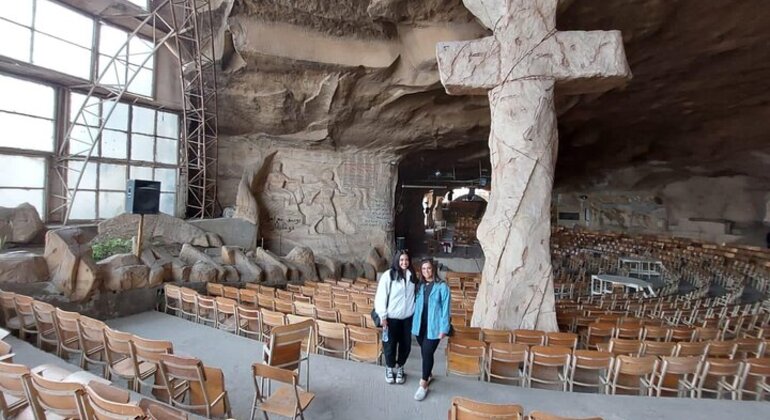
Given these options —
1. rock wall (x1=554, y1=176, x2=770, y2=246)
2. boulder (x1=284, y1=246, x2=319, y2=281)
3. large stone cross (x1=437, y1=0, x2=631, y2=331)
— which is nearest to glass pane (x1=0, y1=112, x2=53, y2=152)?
boulder (x1=284, y1=246, x2=319, y2=281)

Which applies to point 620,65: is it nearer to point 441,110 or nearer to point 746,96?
point 441,110

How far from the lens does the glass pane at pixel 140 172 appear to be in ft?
41.1

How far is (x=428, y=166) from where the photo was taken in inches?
780

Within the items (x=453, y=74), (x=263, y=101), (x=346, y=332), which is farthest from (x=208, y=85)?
(x=346, y=332)

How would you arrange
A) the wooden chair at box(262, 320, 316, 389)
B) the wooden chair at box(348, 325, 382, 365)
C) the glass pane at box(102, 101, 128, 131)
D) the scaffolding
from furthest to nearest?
the glass pane at box(102, 101, 128, 131)
the scaffolding
the wooden chair at box(348, 325, 382, 365)
the wooden chair at box(262, 320, 316, 389)

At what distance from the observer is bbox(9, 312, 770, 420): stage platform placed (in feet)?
10.9

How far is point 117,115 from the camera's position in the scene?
12.0 m

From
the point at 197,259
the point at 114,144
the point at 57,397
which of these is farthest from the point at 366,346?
the point at 114,144

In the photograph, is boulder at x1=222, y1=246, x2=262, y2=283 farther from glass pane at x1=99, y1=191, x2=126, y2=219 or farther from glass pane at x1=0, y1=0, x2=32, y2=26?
glass pane at x1=0, y1=0, x2=32, y2=26

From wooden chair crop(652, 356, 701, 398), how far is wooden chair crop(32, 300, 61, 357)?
6.26 metres

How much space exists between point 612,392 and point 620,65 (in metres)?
4.15

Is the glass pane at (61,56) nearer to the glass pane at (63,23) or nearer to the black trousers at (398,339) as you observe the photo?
the glass pane at (63,23)

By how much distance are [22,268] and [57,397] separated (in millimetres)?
4702

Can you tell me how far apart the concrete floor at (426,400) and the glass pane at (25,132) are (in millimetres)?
9617
